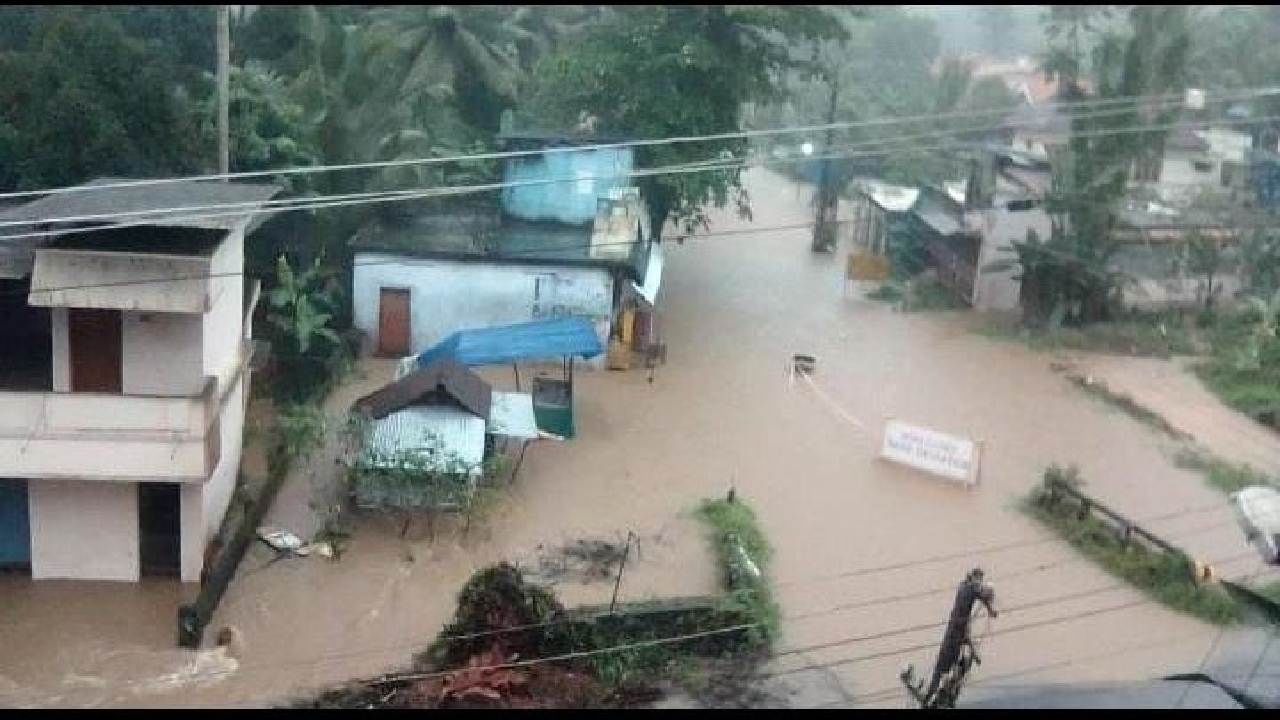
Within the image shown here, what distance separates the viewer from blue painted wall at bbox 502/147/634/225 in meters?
22.0

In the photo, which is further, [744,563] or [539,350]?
[539,350]

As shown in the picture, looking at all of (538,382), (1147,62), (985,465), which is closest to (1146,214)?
(1147,62)

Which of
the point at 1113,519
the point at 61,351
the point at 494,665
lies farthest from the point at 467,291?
the point at 494,665

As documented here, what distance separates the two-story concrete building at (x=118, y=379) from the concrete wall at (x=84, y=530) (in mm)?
10

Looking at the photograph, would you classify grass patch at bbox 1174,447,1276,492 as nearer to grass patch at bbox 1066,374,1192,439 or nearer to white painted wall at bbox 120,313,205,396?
grass patch at bbox 1066,374,1192,439

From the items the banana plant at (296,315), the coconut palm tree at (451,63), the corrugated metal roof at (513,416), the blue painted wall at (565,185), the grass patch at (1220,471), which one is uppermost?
the coconut palm tree at (451,63)

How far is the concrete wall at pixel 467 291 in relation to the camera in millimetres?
20172

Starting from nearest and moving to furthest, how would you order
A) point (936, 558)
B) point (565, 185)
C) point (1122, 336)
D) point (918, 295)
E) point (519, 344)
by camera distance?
point (936, 558), point (519, 344), point (565, 185), point (1122, 336), point (918, 295)

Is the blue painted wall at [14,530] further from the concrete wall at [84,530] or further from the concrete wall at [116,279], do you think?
the concrete wall at [116,279]

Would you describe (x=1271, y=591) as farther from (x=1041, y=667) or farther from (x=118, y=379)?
(x=118, y=379)

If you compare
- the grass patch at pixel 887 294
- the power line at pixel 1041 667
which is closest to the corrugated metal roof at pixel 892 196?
the grass patch at pixel 887 294

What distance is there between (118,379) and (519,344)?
583 centimetres

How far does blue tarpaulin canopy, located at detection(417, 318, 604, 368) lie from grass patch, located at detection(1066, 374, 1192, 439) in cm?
844

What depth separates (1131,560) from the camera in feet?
47.4
